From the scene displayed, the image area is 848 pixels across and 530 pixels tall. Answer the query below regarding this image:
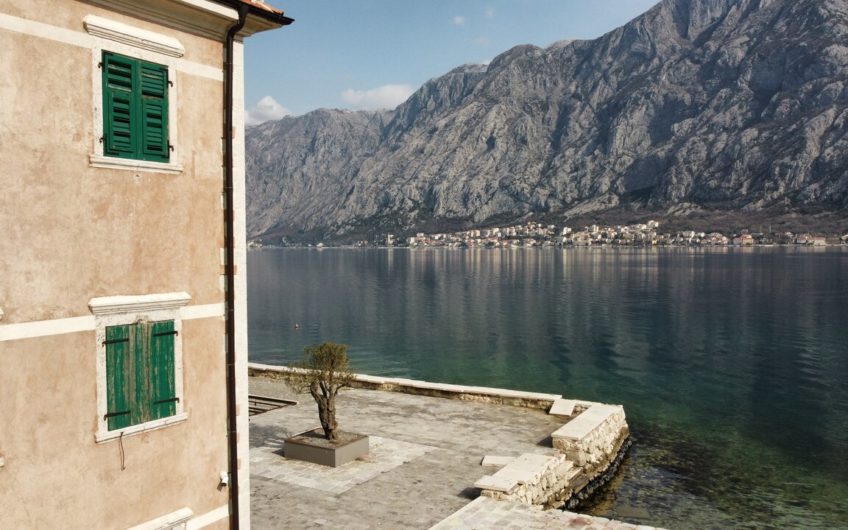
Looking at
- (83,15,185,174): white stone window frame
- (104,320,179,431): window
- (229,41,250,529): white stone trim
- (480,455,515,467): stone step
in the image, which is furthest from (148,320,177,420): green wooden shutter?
(480,455,515,467): stone step

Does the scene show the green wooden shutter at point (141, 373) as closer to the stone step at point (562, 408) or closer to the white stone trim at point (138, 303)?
the white stone trim at point (138, 303)

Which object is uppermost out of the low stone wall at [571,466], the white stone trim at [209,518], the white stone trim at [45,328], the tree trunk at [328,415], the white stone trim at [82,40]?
the white stone trim at [82,40]

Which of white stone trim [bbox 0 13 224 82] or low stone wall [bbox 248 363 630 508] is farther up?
white stone trim [bbox 0 13 224 82]

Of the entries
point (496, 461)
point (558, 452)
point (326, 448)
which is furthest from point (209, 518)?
point (558, 452)

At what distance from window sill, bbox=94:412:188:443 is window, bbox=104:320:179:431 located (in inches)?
2.4

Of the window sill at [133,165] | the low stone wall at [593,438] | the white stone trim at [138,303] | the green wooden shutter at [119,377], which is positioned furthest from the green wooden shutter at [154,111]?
the low stone wall at [593,438]

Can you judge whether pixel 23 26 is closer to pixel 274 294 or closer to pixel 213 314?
pixel 213 314

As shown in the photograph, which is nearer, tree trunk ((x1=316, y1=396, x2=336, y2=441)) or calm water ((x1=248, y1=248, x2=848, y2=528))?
tree trunk ((x1=316, y1=396, x2=336, y2=441))

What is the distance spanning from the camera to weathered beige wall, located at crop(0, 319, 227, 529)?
8.80m

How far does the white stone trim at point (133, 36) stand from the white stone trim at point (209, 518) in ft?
25.4

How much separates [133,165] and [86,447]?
425cm

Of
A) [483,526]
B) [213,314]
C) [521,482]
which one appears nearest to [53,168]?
[213,314]

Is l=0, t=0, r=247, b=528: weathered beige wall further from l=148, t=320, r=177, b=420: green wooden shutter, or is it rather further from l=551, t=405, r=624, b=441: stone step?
l=551, t=405, r=624, b=441: stone step

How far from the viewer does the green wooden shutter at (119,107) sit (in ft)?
31.9
